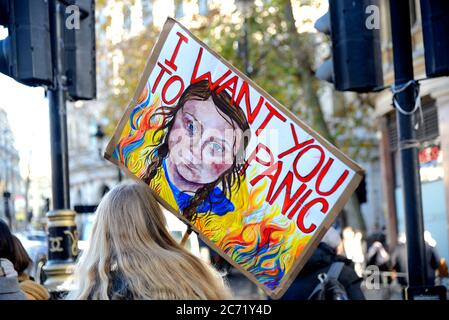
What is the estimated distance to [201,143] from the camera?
429cm

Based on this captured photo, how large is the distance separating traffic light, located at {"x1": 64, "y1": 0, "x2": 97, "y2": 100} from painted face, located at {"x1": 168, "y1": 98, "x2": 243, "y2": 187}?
3.57m

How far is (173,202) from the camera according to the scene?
14.1 feet

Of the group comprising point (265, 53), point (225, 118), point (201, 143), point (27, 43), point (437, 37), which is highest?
point (265, 53)

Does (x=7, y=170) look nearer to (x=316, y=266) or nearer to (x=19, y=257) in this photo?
(x=316, y=266)

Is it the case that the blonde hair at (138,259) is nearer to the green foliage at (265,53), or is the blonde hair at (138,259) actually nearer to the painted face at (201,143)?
the painted face at (201,143)

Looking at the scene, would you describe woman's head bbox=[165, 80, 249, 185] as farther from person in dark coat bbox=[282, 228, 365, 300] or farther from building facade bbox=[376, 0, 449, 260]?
building facade bbox=[376, 0, 449, 260]

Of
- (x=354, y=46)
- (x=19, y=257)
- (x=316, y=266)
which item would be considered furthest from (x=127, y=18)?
(x=19, y=257)

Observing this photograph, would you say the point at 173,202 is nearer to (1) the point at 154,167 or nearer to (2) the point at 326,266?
(1) the point at 154,167

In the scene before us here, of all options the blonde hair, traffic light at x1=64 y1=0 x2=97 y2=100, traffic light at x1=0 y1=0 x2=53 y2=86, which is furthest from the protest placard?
traffic light at x1=64 y1=0 x2=97 y2=100

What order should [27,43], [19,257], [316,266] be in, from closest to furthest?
[19,257]
[27,43]
[316,266]

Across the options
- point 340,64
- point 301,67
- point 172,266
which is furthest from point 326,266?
point 301,67

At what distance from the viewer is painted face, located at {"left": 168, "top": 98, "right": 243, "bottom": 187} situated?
4.25 meters

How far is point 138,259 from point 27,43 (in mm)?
3587

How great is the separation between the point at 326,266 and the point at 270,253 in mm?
3542
